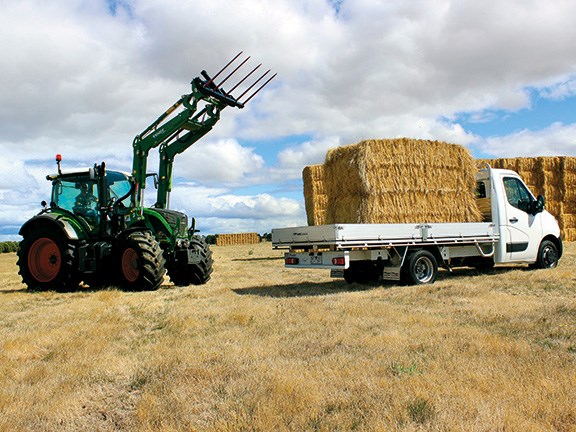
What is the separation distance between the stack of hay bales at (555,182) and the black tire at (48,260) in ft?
63.7

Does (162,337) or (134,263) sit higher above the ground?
(134,263)

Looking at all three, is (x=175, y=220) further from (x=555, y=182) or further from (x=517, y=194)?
(x=555, y=182)

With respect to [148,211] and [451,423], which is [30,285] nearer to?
[148,211]

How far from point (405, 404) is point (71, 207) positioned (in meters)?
10.1

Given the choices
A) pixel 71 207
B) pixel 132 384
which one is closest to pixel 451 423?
pixel 132 384

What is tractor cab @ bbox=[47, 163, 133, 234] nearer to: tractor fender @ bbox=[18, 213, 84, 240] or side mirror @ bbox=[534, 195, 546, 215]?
tractor fender @ bbox=[18, 213, 84, 240]

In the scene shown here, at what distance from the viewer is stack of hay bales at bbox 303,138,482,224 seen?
14.2 metres

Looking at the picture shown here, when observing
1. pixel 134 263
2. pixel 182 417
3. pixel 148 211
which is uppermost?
pixel 148 211

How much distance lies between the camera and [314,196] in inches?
914

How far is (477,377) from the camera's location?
402 cm

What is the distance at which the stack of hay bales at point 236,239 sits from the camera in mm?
52125

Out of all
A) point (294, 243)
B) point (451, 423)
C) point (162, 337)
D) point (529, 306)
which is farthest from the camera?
point (294, 243)

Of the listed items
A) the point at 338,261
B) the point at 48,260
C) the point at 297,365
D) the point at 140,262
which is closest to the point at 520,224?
the point at 338,261

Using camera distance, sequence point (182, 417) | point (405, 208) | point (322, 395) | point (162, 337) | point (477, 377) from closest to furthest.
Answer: point (182, 417) → point (322, 395) → point (477, 377) → point (162, 337) → point (405, 208)
